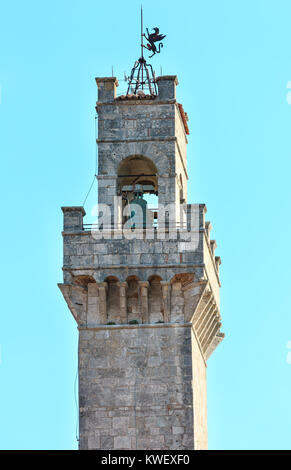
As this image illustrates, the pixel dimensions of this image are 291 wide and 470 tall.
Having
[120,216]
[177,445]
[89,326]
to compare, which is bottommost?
[177,445]

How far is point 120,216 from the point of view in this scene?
5088 cm

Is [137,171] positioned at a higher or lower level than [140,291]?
higher

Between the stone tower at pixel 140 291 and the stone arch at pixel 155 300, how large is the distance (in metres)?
0.03

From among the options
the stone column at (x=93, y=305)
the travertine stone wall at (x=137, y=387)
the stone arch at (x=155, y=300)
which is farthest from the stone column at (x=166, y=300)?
the stone column at (x=93, y=305)

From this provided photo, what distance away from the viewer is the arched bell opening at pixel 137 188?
51.2 metres

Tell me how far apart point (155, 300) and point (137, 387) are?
100 inches

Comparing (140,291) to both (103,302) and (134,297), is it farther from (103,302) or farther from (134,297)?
(103,302)

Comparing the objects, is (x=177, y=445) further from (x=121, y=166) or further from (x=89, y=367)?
(x=121, y=166)

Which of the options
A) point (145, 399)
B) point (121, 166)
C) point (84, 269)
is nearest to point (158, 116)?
point (121, 166)

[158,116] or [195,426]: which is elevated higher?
[158,116]

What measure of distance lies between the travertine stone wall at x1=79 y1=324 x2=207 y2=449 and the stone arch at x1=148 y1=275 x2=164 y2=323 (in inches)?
13.4

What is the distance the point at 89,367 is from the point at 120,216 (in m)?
4.43

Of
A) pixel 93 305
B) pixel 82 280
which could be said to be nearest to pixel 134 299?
pixel 93 305

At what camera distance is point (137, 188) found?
5188 centimetres
